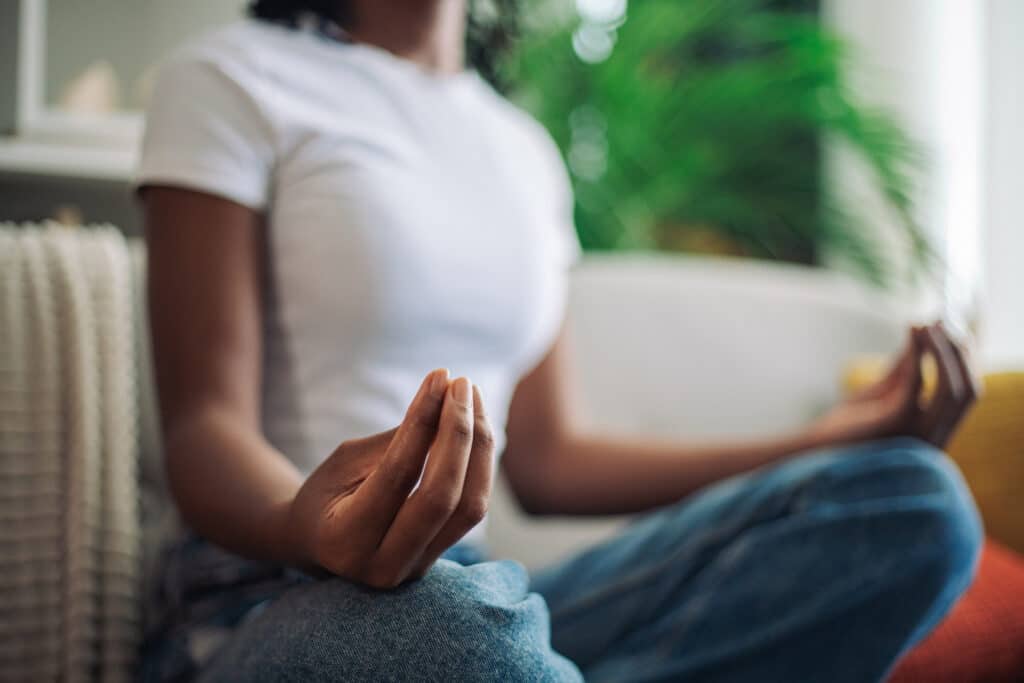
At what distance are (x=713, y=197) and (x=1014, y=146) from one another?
1.78ft

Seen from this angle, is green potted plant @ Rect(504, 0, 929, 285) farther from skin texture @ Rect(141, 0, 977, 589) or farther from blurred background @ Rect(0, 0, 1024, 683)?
skin texture @ Rect(141, 0, 977, 589)

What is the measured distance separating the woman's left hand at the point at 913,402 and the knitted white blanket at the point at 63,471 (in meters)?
0.54

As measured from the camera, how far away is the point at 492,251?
0.65m

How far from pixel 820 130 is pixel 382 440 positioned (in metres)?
1.46

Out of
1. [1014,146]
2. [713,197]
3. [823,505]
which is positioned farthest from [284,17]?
[1014,146]

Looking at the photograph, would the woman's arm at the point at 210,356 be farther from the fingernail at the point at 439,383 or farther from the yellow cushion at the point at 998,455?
the yellow cushion at the point at 998,455

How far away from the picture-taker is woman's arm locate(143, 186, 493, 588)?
323 millimetres

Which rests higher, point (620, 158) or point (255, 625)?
point (255, 625)

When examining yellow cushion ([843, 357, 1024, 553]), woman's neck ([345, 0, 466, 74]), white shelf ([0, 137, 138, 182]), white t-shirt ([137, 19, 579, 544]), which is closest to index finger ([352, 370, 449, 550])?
white t-shirt ([137, 19, 579, 544])

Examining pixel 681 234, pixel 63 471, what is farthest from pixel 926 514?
pixel 681 234

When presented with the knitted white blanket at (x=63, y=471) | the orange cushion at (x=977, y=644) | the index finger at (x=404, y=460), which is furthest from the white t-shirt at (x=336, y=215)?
the orange cushion at (x=977, y=644)

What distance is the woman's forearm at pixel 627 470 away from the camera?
77 centimetres

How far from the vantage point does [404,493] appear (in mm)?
330

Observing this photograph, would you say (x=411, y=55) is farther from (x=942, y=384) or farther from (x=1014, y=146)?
(x=1014, y=146)
